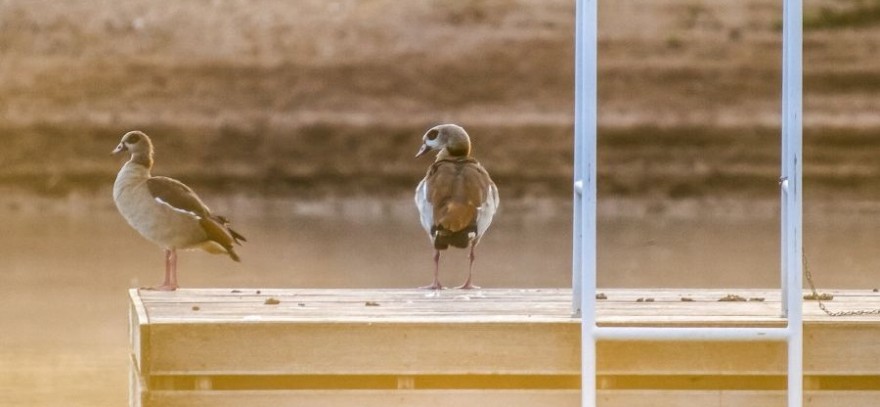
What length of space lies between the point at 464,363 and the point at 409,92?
25950 millimetres

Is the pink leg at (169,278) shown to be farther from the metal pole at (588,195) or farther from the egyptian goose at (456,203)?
the metal pole at (588,195)

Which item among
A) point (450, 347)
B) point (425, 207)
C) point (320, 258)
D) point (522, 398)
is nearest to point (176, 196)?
point (425, 207)

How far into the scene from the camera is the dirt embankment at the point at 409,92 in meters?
30.1

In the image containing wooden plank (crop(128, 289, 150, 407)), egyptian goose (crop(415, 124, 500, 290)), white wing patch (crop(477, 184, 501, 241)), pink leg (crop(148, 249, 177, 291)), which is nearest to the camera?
wooden plank (crop(128, 289, 150, 407))

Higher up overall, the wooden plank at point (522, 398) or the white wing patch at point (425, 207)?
the white wing patch at point (425, 207)

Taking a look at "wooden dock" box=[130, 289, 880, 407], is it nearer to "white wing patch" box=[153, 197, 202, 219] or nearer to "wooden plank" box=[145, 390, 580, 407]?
"wooden plank" box=[145, 390, 580, 407]

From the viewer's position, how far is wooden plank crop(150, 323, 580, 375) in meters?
6.21

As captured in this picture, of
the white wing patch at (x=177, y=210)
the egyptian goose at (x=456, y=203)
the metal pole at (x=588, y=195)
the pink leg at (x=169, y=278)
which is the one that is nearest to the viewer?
the metal pole at (x=588, y=195)

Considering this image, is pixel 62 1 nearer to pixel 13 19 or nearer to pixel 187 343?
pixel 13 19

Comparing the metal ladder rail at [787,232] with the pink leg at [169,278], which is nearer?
the metal ladder rail at [787,232]

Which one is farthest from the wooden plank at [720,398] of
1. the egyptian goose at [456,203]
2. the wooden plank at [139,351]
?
the egyptian goose at [456,203]

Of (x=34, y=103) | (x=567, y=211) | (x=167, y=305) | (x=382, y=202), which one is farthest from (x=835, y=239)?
(x=167, y=305)

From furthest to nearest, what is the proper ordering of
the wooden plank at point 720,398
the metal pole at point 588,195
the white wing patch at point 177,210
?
the white wing patch at point 177,210 → the wooden plank at point 720,398 → the metal pole at point 588,195

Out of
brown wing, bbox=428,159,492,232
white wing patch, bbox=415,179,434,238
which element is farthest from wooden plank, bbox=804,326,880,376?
white wing patch, bbox=415,179,434,238
